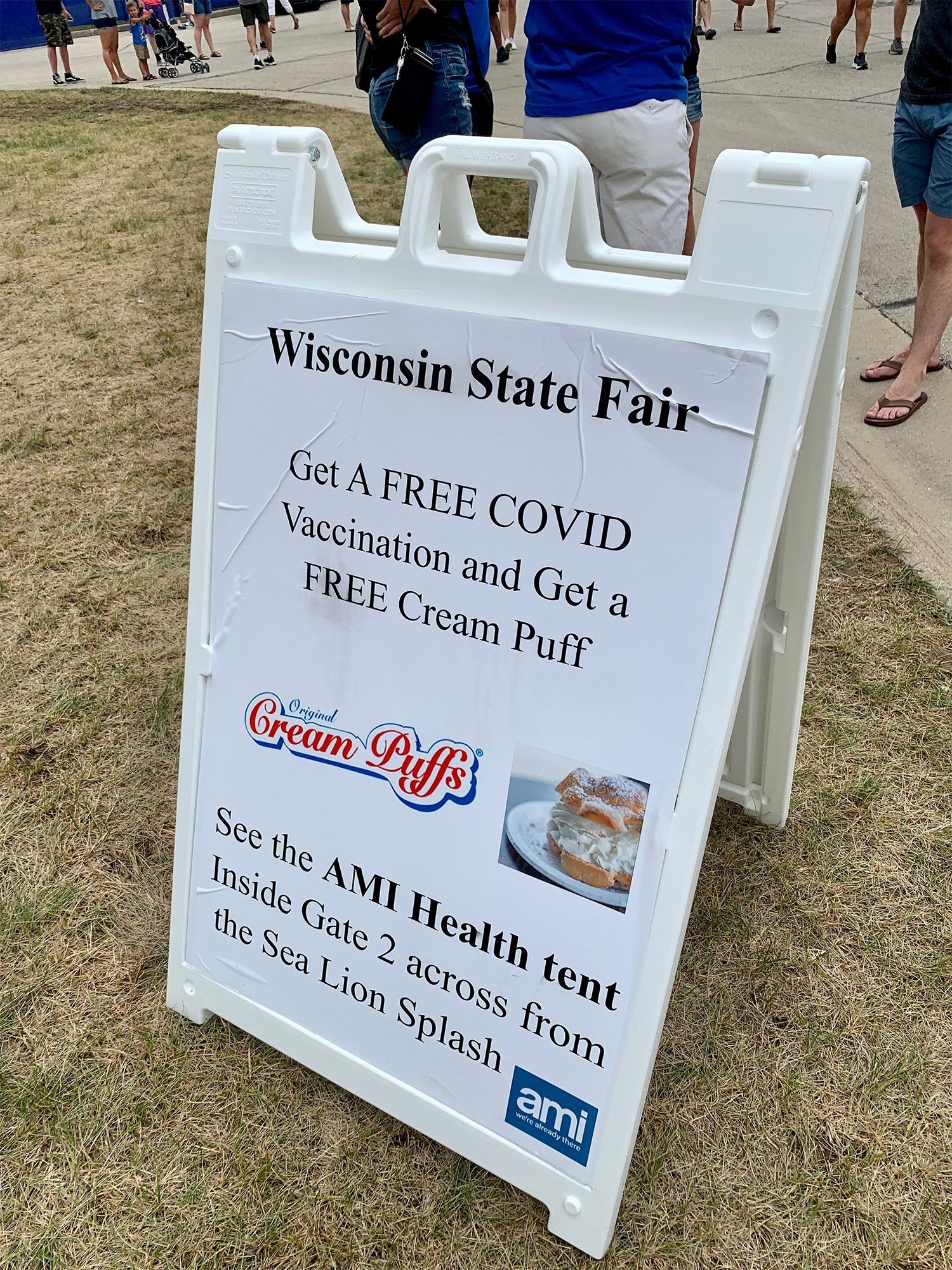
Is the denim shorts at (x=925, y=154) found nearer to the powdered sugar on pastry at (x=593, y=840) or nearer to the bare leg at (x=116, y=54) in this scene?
the powdered sugar on pastry at (x=593, y=840)

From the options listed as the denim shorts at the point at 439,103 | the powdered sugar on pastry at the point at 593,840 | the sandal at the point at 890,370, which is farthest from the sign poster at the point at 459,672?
the sandal at the point at 890,370

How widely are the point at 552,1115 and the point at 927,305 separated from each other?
3.03 meters

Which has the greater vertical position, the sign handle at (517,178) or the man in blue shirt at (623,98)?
the man in blue shirt at (623,98)

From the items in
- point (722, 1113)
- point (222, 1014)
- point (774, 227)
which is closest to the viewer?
point (774, 227)

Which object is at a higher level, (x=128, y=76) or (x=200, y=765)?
(x=128, y=76)

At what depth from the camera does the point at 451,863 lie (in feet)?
4.43

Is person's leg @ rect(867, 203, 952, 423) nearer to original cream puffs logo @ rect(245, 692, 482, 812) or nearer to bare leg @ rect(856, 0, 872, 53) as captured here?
original cream puffs logo @ rect(245, 692, 482, 812)

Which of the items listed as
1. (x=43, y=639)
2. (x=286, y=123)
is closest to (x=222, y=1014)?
(x=43, y=639)

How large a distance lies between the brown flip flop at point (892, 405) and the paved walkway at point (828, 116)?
26 millimetres

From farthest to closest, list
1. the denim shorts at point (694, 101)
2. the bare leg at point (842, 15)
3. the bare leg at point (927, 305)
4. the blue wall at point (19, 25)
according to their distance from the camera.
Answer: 1. the blue wall at point (19, 25)
2. the bare leg at point (842, 15)
3. the denim shorts at point (694, 101)
4. the bare leg at point (927, 305)

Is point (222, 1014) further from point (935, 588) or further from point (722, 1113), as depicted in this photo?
point (935, 588)

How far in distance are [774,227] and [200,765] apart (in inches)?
47.8

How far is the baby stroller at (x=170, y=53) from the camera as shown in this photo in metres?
13.1

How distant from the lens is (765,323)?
103 centimetres
